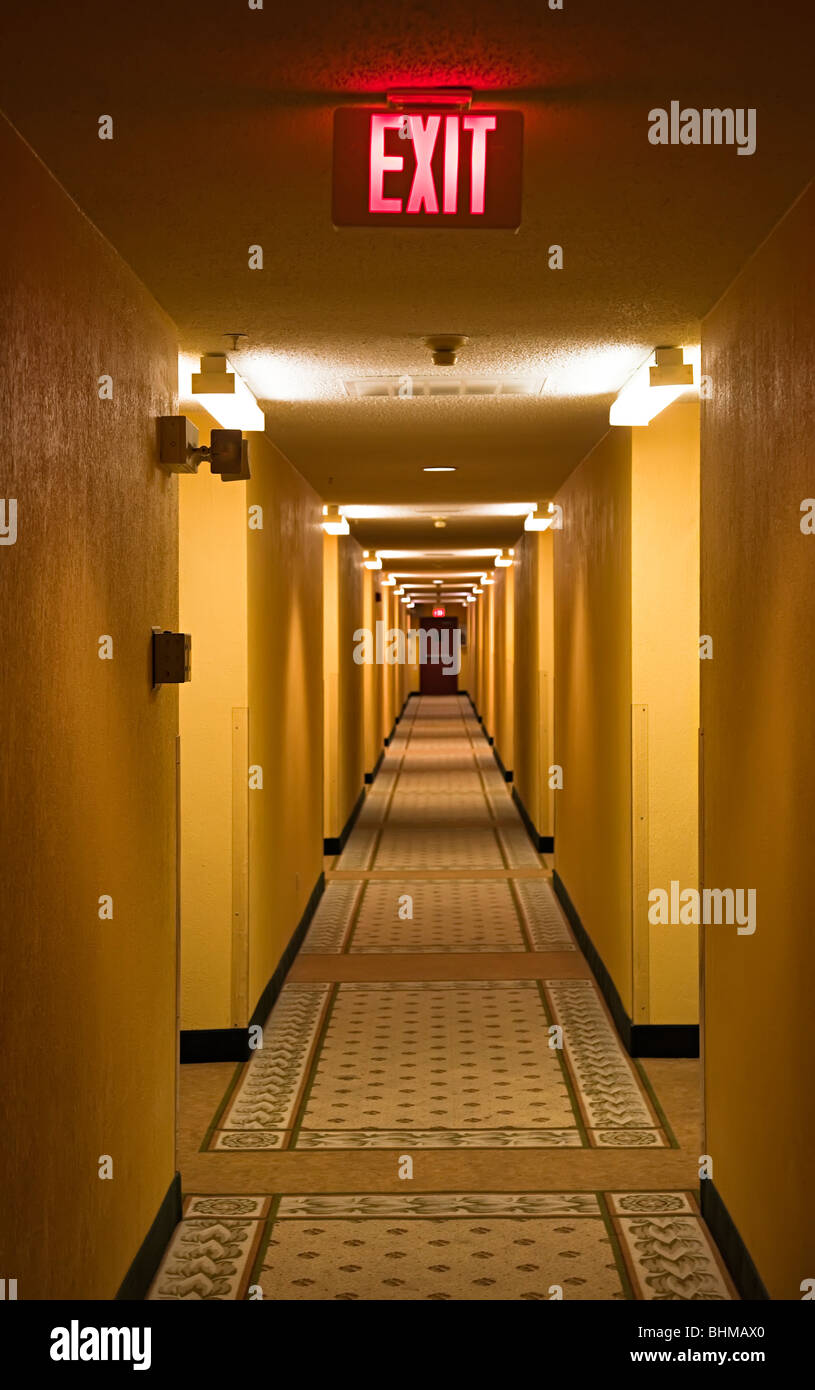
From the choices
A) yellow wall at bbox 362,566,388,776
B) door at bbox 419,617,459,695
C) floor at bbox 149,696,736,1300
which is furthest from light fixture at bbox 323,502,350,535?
door at bbox 419,617,459,695

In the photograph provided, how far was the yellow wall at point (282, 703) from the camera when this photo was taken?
7.00 meters

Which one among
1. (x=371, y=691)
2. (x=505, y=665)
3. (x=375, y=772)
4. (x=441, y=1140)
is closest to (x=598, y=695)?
(x=441, y=1140)

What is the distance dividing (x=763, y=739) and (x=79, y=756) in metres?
1.85

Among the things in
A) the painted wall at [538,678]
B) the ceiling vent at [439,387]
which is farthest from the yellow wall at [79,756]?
the painted wall at [538,678]

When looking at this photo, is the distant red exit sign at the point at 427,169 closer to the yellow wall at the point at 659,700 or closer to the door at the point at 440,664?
the yellow wall at the point at 659,700

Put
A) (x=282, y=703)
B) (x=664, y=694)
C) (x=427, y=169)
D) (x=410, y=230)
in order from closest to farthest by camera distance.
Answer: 1. (x=427, y=169)
2. (x=410, y=230)
3. (x=664, y=694)
4. (x=282, y=703)

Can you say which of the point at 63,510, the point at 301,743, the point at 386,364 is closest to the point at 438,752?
the point at 301,743

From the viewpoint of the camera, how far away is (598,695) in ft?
25.9

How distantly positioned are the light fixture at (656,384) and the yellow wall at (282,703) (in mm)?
1977

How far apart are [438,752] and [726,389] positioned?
1905 centimetres

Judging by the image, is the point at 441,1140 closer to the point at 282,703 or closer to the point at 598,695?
the point at 598,695

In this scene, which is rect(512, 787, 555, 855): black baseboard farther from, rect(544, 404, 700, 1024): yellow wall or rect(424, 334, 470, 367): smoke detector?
rect(424, 334, 470, 367): smoke detector
